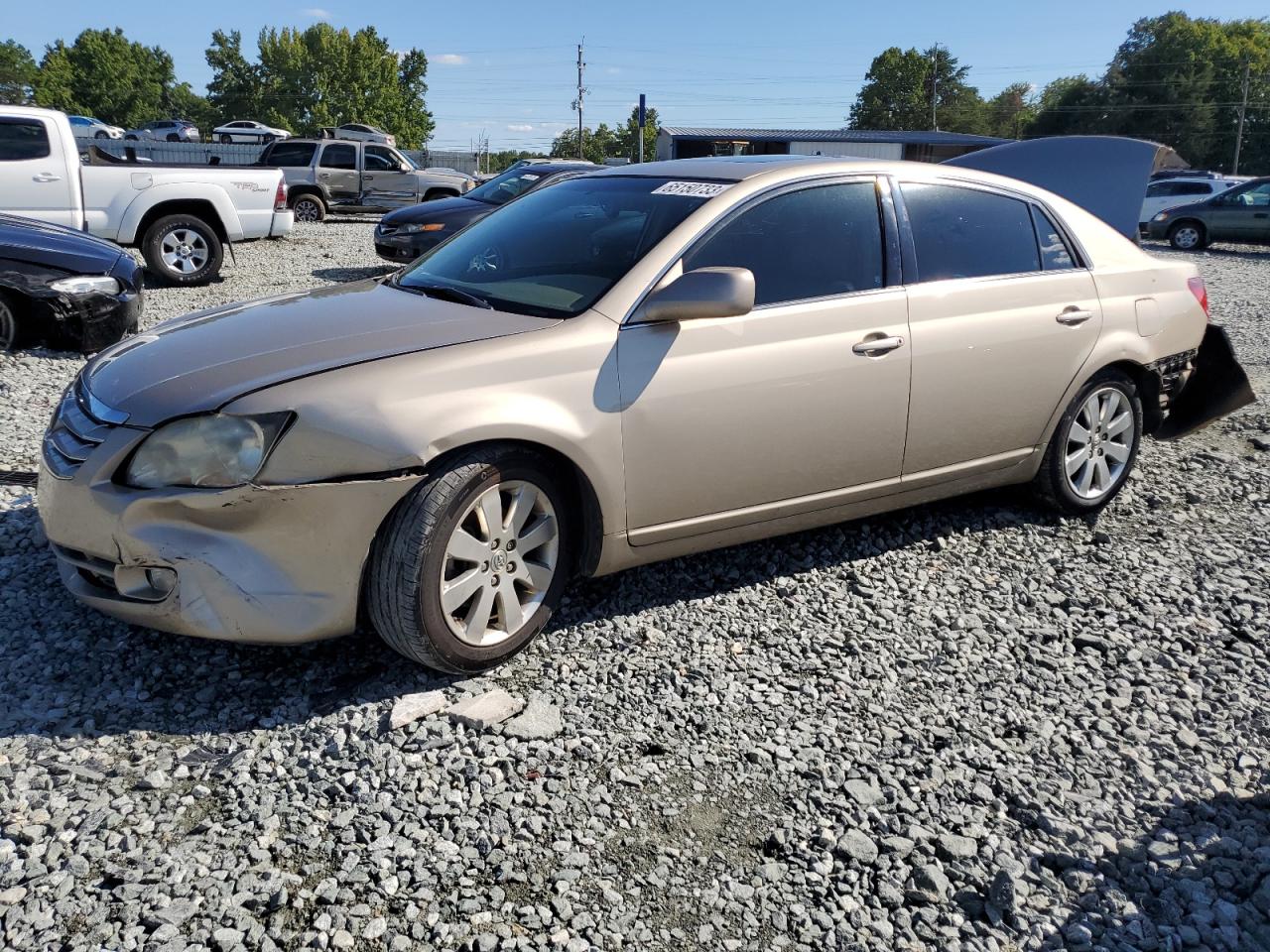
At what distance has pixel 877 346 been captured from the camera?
395 cm

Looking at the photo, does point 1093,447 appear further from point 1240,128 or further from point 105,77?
point 105,77

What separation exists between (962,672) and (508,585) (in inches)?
62.4

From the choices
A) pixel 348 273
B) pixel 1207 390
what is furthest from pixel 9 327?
pixel 1207 390

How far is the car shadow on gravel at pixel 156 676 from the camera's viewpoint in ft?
9.95

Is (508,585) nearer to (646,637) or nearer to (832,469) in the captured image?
(646,637)

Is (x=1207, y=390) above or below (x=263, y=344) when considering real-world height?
below

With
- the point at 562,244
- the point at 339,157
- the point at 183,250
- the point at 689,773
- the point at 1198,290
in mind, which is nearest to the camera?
the point at 689,773

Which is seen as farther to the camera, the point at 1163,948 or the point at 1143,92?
the point at 1143,92

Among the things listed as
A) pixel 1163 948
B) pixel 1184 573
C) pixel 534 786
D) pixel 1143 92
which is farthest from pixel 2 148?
pixel 1143 92

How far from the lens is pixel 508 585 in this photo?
10.9ft

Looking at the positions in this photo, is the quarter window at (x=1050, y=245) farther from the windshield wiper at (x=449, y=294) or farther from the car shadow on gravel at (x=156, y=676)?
the car shadow on gravel at (x=156, y=676)

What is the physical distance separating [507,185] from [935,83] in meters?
94.6

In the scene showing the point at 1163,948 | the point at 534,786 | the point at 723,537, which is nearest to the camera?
the point at 1163,948

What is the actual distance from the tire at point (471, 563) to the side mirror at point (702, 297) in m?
0.66
